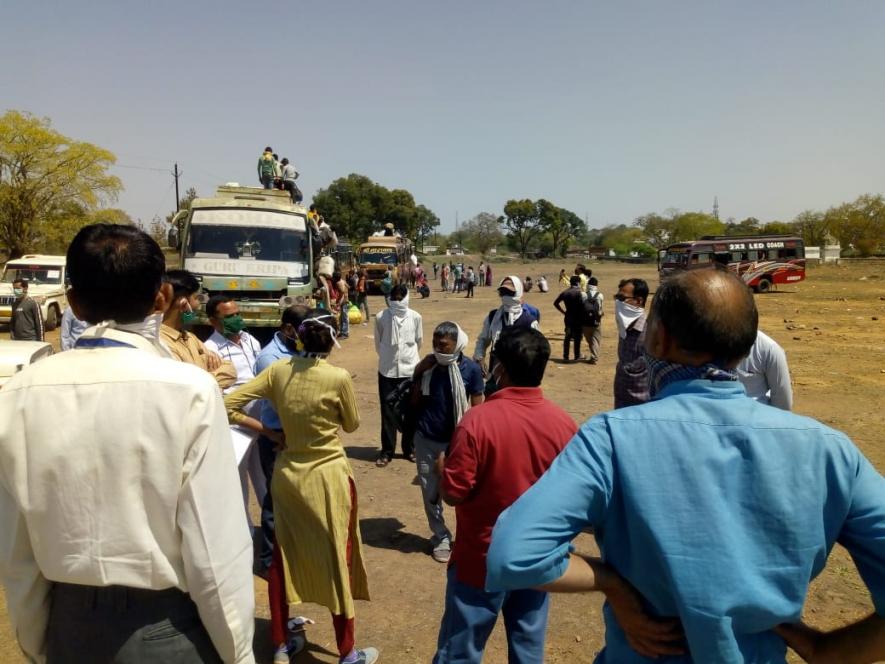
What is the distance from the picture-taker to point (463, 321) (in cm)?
1983

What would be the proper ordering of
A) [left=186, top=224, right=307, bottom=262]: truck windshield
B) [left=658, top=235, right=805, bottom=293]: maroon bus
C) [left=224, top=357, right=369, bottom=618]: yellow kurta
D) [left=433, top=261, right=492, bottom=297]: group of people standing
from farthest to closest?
[left=658, top=235, right=805, bottom=293]: maroon bus, [left=433, top=261, right=492, bottom=297]: group of people standing, [left=186, top=224, right=307, bottom=262]: truck windshield, [left=224, top=357, right=369, bottom=618]: yellow kurta

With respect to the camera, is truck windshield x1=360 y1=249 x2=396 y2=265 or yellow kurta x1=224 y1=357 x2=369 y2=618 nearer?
yellow kurta x1=224 y1=357 x2=369 y2=618

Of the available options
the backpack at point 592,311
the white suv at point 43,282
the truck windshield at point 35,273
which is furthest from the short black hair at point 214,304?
the truck windshield at point 35,273

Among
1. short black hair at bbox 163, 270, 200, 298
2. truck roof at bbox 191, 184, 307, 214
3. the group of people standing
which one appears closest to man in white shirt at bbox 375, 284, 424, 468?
short black hair at bbox 163, 270, 200, 298

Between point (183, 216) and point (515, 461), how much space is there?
41.0 feet

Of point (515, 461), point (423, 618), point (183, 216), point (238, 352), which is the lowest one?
point (423, 618)

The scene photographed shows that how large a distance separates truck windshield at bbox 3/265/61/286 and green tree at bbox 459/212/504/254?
7922 cm

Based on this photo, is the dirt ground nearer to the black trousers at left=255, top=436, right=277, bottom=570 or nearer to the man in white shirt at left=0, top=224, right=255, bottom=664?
the black trousers at left=255, top=436, right=277, bottom=570

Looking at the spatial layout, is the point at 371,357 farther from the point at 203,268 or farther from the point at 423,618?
the point at 423,618

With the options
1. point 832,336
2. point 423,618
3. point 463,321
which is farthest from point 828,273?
point 423,618

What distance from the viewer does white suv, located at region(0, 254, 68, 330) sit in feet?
55.7

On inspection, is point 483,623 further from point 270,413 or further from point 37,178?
point 37,178

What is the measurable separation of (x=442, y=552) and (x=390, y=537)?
549mm

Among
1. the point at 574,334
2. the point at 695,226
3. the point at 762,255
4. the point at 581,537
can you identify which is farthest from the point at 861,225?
the point at 581,537
